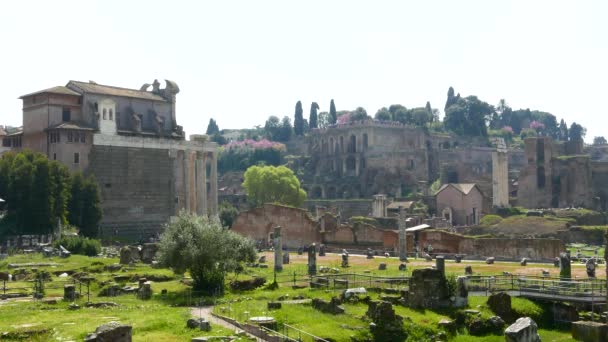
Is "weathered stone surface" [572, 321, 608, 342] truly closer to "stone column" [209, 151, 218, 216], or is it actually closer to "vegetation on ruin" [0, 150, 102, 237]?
"vegetation on ruin" [0, 150, 102, 237]

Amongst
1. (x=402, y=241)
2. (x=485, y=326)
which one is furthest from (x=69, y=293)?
(x=402, y=241)

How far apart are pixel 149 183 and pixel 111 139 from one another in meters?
4.51

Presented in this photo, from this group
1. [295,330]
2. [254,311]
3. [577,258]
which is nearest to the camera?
[295,330]

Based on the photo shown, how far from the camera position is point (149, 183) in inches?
2287

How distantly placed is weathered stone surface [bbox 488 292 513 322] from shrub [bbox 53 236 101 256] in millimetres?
25186

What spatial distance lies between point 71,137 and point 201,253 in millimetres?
28058

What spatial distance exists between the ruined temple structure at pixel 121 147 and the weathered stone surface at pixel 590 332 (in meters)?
40.5

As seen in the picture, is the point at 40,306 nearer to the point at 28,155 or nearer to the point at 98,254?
the point at 98,254

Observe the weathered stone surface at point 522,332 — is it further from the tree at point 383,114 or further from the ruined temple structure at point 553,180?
the tree at point 383,114

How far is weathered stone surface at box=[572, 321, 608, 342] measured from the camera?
1841cm

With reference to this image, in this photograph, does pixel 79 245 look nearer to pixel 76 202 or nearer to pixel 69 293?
pixel 76 202

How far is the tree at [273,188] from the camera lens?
7994 centimetres

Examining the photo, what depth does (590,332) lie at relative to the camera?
61.6 ft

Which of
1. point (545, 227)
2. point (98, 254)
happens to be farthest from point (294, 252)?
point (545, 227)
